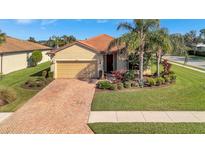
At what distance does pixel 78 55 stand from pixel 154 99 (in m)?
10.1

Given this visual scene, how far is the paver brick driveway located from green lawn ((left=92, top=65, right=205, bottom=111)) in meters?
1.00

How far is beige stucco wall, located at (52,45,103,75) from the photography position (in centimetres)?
2092

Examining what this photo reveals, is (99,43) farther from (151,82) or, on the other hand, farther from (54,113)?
(54,113)

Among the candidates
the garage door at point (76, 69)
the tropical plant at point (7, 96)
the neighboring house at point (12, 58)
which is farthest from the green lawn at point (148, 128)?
the neighboring house at point (12, 58)

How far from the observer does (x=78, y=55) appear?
21047 mm

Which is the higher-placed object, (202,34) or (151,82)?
(202,34)

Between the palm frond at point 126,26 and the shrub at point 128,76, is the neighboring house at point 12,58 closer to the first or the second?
the palm frond at point 126,26

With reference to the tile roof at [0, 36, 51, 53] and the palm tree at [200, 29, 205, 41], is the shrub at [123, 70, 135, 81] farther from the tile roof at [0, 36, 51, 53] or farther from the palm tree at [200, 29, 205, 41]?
the palm tree at [200, 29, 205, 41]

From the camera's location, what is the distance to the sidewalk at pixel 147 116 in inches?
385

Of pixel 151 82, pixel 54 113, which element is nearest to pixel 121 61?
pixel 151 82

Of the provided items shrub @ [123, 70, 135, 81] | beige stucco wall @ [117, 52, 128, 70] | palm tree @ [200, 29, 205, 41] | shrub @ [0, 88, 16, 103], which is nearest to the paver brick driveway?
shrub @ [0, 88, 16, 103]

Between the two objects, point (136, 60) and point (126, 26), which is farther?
point (136, 60)
